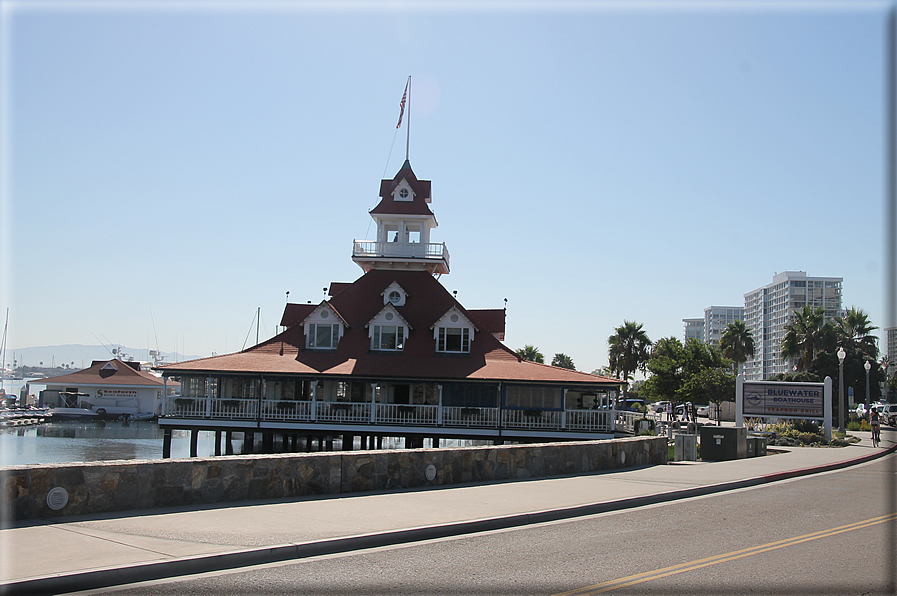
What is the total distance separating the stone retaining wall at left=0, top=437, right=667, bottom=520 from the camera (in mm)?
9828

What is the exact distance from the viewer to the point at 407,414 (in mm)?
34625

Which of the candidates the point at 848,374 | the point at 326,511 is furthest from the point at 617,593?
the point at 848,374

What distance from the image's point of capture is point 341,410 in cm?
3472

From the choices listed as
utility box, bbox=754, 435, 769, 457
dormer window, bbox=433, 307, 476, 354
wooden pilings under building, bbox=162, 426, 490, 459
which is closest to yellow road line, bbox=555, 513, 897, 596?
utility box, bbox=754, 435, 769, 457

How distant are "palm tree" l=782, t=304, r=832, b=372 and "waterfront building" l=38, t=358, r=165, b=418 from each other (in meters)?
68.9

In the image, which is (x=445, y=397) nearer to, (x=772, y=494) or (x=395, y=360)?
(x=395, y=360)

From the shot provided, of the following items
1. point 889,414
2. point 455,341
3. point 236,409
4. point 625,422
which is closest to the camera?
point 236,409

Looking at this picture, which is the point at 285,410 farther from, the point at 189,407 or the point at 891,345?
the point at 891,345

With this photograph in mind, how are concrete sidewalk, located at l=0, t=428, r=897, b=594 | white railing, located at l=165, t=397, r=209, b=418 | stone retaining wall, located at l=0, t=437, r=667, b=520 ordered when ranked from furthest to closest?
white railing, located at l=165, t=397, r=209, b=418 → stone retaining wall, located at l=0, t=437, r=667, b=520 → concrete sidewalk, located at l=0, t=428, r=897, b=594

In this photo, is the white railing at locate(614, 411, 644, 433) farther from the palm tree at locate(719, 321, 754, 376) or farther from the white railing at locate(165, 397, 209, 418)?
the palm tree at locate(719, 321, 754, 376)

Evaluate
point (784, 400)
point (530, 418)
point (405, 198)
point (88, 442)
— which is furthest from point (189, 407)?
point (784, 400)

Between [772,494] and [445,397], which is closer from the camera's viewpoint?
[772,494]

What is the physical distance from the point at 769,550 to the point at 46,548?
8.83 m

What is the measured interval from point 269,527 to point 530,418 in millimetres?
25173
